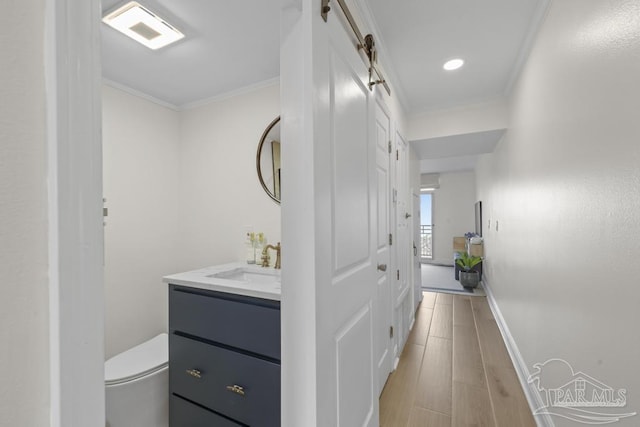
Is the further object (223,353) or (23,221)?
(223,353)

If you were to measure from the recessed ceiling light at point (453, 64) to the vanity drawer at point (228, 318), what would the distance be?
2130mm

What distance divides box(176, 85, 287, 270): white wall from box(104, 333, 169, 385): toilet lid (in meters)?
0.69

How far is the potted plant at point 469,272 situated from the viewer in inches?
181

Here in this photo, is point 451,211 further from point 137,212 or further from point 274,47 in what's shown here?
point 137,212

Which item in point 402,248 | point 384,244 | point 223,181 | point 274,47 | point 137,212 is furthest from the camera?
point 402,248

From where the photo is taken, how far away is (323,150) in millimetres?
922

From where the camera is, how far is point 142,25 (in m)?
1.47

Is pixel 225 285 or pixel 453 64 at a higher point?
pixel 453 64

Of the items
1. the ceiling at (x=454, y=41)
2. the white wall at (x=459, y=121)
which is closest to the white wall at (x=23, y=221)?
the ceiling at (x=454, y=41)

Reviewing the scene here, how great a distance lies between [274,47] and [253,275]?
1499mm

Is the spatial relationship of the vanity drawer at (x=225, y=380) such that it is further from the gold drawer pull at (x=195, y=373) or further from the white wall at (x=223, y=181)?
the white wall at (x=223, y=181)

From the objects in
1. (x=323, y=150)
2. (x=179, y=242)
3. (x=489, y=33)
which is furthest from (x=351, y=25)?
(x=179, y=242)

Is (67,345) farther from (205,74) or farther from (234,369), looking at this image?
(205,74)
